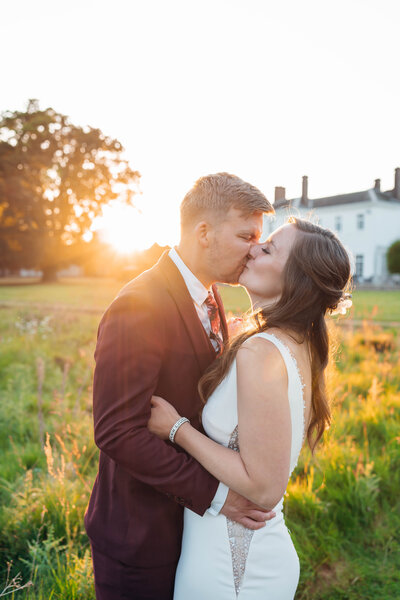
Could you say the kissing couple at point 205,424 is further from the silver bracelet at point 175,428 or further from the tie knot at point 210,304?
the tie knot at point 210,304

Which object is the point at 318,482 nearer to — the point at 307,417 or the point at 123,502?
the point at 307,417

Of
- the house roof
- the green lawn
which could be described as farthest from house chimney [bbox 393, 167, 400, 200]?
the green lawn

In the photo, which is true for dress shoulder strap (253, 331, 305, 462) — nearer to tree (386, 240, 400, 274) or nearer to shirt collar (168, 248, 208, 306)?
shirt collar (168, 248, 208, 306)

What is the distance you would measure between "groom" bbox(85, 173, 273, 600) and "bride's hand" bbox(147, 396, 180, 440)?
0.17 feet

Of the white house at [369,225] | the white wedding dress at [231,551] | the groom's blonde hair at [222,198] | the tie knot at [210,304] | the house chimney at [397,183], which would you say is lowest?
the white wedding dress at [231,551]

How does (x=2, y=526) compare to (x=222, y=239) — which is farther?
(x=2, y=526)

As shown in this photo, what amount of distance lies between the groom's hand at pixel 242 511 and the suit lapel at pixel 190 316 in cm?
56

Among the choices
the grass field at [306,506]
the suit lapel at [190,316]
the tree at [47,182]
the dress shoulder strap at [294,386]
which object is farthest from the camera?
the tree at [47,182]

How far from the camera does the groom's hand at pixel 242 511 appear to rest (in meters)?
1.99

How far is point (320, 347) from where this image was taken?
2234 mm

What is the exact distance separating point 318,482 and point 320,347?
2.38m

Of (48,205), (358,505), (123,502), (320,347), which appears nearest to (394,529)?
(358,505)

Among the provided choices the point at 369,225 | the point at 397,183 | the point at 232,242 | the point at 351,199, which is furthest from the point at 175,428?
the point at 397,183

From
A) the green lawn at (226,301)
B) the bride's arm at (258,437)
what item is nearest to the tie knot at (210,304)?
the bride's arm at (258,437)
